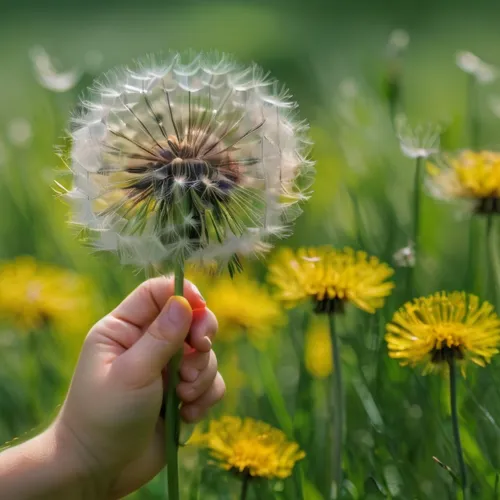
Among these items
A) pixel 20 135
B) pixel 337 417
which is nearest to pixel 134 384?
pixel 337 417

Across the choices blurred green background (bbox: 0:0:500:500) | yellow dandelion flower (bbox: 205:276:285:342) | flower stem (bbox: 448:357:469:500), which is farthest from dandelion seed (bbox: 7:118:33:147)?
flower stem (bbox: 448:357:469:500)

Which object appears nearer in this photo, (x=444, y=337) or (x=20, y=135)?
(x=444, y=337)

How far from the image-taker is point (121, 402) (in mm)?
922

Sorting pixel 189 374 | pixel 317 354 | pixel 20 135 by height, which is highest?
pixel 20 135

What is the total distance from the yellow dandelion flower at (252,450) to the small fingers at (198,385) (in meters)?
0.08

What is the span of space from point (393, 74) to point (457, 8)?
2765 mm

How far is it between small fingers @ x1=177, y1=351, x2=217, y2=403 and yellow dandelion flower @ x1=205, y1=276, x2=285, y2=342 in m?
0.40

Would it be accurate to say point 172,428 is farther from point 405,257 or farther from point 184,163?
point 405,257

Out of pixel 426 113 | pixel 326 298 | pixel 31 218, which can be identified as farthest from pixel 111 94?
pixel 426 113

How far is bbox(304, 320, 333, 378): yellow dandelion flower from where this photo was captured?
138 centimetres

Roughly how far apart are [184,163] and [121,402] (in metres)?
0.20

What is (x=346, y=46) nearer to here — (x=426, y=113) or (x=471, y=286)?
(x=426, y=113)

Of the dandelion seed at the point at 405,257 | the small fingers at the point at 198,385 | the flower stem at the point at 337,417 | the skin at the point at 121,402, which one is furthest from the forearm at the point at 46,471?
the dandelion seed at the point at 405,257

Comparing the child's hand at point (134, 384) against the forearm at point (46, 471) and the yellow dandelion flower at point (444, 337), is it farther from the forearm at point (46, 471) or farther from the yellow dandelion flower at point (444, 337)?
the yellow dandelion flower at point (444, 337)
